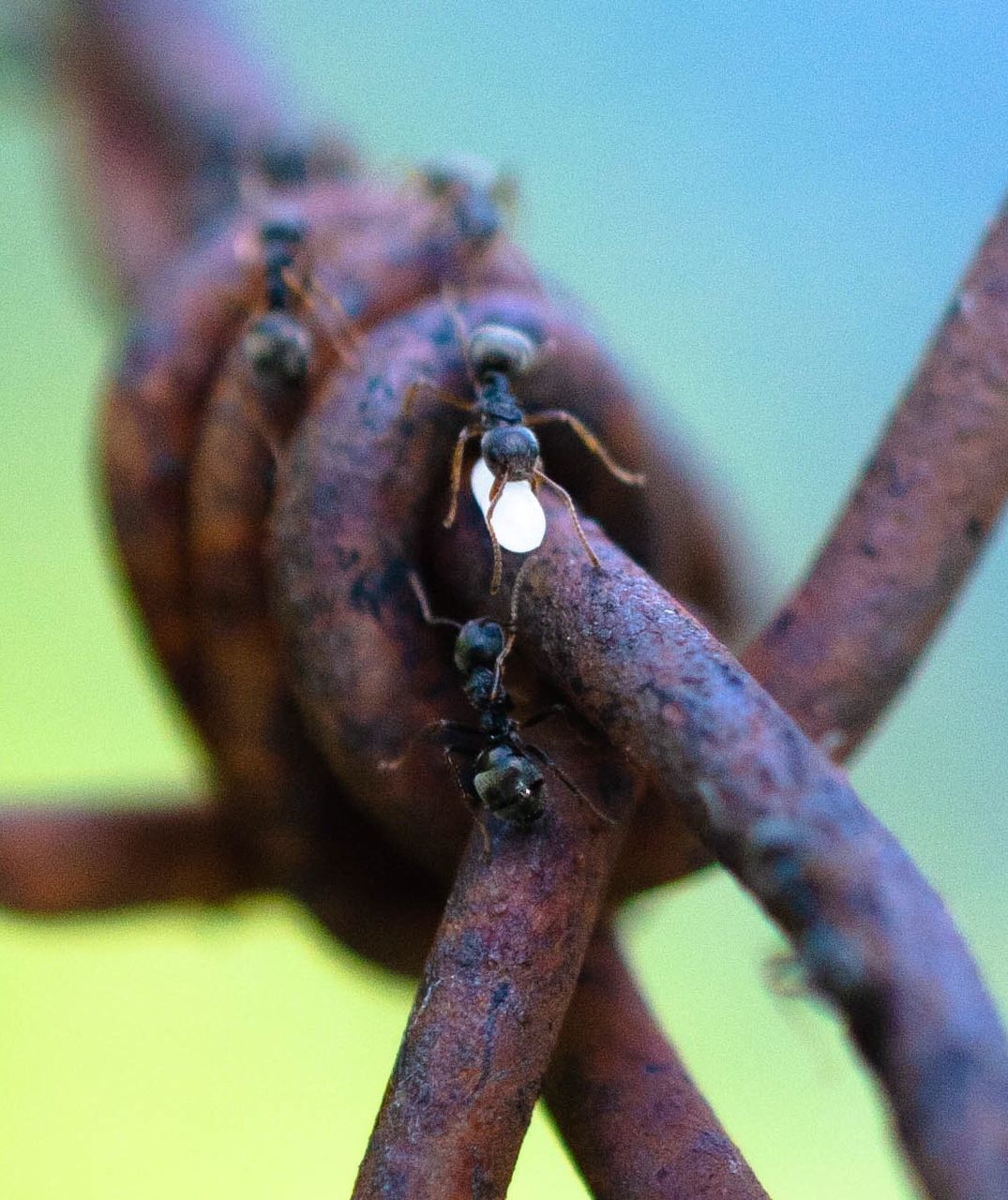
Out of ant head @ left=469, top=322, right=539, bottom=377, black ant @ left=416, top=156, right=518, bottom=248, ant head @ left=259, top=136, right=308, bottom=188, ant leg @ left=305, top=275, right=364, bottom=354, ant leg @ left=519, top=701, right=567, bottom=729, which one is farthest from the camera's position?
ant head @ left=259, top=136, right=308, bottom=188

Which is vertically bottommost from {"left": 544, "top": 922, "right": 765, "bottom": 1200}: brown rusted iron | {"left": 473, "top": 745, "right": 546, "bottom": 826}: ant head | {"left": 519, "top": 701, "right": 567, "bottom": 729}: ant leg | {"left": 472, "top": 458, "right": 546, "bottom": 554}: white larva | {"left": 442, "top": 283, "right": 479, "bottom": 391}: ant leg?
{"left": 544, "top": 922, "right": 765, "bottom": 1200}: brown rusted iron

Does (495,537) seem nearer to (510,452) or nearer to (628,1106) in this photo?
(510,452)

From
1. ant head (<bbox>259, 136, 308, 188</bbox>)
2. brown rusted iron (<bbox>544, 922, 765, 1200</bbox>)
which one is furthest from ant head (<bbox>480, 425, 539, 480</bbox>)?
ant head (<bbox>259, 136, 308, 188</bbox>)

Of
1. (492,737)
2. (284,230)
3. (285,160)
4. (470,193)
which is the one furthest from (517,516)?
(285,160)

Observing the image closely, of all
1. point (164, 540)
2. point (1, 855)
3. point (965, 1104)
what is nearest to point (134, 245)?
point (164, 540)

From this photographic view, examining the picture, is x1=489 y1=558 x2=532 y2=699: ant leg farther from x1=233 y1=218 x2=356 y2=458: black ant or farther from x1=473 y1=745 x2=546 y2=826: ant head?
x1=233 y1=218 x2=356 y2=458: black ant

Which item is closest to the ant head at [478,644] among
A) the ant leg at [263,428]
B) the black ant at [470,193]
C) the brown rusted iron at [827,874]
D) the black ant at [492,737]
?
the black ant at [492,737]
